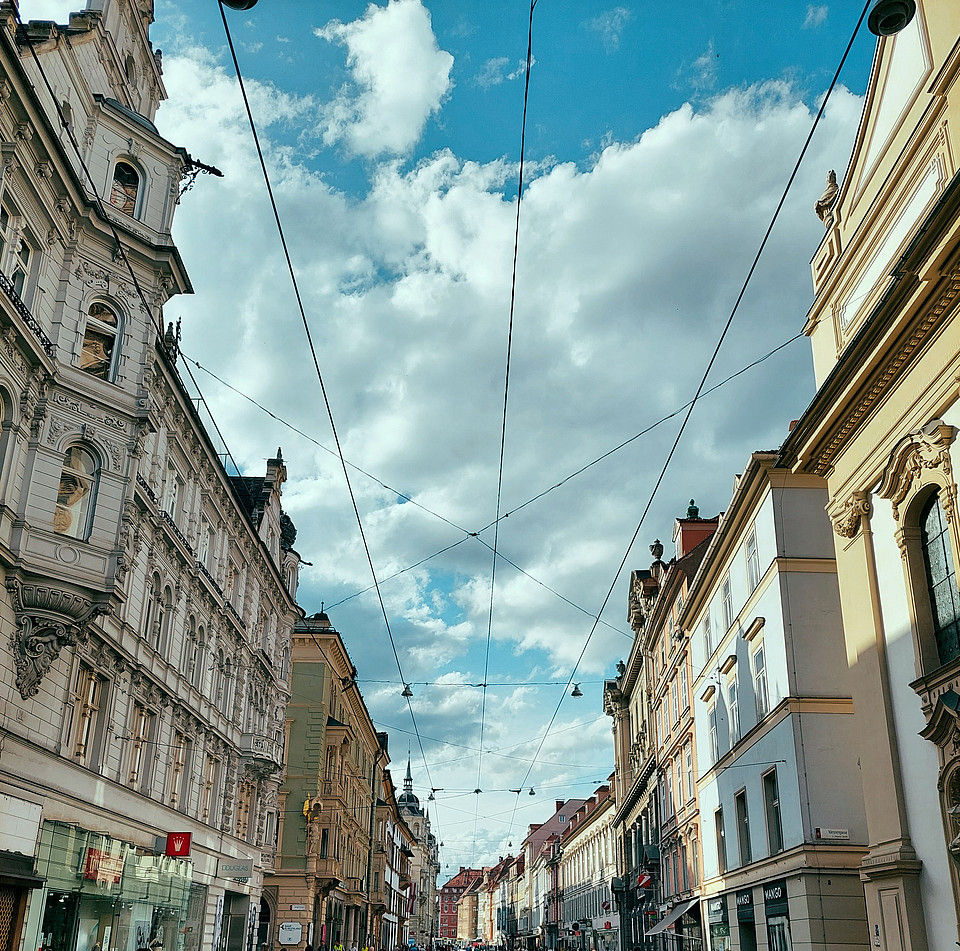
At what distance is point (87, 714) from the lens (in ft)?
64.7

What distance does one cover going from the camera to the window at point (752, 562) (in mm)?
24812

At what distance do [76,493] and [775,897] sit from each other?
56.2ft

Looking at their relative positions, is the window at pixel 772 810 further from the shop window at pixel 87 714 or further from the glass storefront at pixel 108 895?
the shop window at pixel 87 714

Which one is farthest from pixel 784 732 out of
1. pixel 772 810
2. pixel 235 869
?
pixel 235 869

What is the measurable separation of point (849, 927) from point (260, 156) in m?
18.1

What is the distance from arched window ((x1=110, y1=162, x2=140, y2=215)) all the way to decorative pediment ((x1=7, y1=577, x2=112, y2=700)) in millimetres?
8467

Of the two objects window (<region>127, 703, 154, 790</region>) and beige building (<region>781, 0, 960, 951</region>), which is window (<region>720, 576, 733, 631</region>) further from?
window (<region>127, 703, 154, 790</region>)

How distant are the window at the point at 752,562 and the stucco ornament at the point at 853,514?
20.4ft

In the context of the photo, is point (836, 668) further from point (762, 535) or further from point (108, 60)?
point (108, 60)

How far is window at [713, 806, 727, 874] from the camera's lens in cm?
2891

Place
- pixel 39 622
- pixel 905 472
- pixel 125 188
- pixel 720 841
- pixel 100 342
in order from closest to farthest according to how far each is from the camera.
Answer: pixel 905 472 → pixel 39 622 → pixel 100 342 → pixel 125 188 → pixel 720 841

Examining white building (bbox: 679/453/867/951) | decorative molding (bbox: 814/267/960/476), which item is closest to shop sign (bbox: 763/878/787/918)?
white building (bbox: 679/453/867/951)

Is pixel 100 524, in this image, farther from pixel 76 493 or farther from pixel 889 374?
pixel 889 374

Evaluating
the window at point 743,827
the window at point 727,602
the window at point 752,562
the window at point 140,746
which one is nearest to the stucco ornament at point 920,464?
the window at point 752,562
